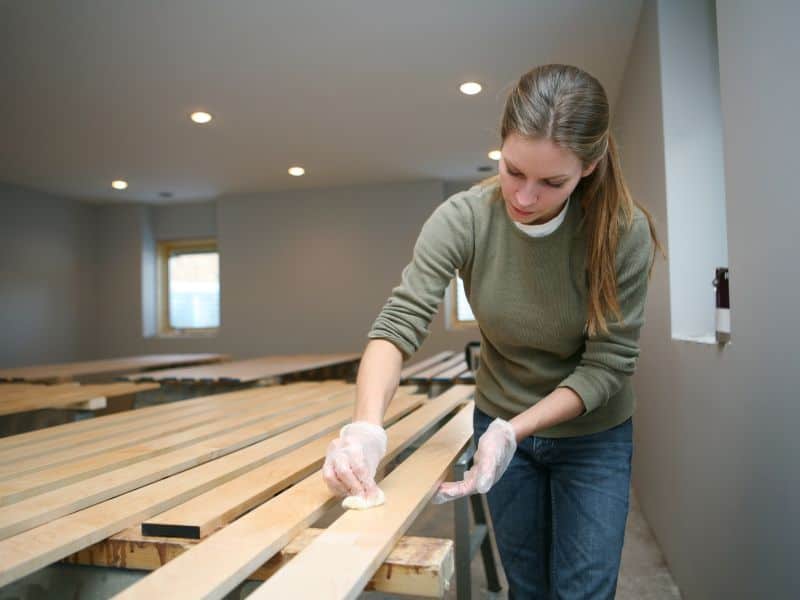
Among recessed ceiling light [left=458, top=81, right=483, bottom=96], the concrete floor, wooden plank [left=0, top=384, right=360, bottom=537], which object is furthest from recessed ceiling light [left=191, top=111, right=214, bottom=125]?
wooden plank [left=0, top=384, right=360, bottom=537]

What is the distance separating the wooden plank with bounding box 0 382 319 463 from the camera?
4.18 feet

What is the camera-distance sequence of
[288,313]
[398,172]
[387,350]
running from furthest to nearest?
[288,313], [398,172], [387,350]

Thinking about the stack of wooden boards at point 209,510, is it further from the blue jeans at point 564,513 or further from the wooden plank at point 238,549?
the blue jeans at point 564,513

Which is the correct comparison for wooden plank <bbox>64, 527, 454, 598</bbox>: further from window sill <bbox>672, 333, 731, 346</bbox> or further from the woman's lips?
window sill <bbox>672, 333, 731, 346</bbox>

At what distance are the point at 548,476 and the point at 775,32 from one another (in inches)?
38.3

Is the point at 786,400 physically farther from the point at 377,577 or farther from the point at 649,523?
the point at 649,523

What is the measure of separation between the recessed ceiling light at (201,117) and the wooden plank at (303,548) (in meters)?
4.26

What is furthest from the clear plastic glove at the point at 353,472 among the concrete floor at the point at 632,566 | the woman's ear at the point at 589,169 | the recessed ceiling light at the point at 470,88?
the recessed ceiling light at the point at 470,88

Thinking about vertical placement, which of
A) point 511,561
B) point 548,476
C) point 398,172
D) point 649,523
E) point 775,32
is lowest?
point 649,523

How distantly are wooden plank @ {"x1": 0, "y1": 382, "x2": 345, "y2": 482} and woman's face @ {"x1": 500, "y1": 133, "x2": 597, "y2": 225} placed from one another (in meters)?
0.83

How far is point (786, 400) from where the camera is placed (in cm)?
119

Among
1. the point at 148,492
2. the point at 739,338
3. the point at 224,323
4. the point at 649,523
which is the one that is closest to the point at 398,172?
the point at 224,323

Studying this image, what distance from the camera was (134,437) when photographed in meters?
1.38

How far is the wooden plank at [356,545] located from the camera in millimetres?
608
